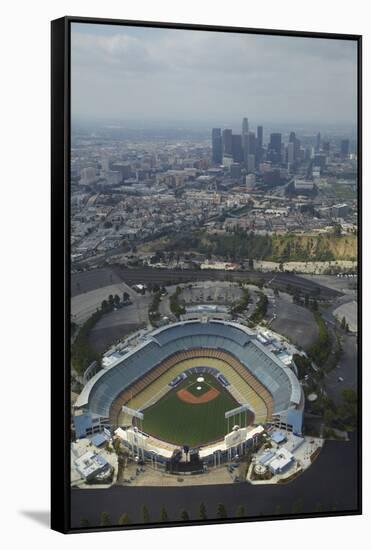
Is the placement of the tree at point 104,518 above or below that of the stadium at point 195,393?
below

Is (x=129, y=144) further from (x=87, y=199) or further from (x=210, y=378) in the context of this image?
(x=210, y=378)

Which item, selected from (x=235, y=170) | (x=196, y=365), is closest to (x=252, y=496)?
(x=196, y=365)

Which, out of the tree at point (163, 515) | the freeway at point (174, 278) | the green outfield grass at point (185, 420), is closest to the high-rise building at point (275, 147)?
the freeway at point (174, 278)

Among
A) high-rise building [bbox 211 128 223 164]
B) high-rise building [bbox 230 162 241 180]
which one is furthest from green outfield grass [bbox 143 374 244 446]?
high-rise building [bbox 211 128 223 164]

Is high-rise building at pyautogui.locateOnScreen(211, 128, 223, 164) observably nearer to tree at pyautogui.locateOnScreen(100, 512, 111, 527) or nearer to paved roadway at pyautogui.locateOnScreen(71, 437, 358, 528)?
paved roadway at pyautogui.locateOnScreen(71, 437, 358, 528)

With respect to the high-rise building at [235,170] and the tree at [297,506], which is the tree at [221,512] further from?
the high-rise building at [235,170]

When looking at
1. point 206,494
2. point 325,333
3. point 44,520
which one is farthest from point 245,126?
point 44,520
